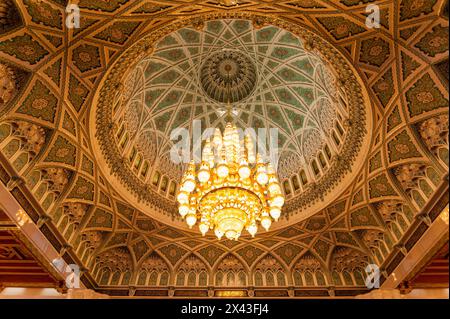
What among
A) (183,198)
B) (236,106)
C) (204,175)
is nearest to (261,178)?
(204,175)

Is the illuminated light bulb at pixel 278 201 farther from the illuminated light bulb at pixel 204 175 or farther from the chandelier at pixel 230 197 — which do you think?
the illuminated light bulb at pixel 204 175

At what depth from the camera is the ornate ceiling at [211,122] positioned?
8.76 meters

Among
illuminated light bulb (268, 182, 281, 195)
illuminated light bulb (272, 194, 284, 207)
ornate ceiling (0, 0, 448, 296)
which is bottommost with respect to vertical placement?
illuminated light bulb (272, 194, 284, 207)

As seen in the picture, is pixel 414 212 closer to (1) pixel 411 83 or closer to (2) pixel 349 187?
(2) pixel 349 187

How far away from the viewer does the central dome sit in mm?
15758

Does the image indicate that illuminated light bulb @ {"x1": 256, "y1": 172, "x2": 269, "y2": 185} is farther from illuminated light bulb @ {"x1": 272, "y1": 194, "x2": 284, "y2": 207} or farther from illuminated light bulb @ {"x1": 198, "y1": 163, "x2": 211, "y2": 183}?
illuminated light bulb @ {"x1": 198, "y1": 163, "x2": 211, "y2": 183}

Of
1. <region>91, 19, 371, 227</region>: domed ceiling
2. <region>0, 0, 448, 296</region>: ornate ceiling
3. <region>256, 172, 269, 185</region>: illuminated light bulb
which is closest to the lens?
<region>0, 0, 448, 296</region>: ornate ceiling

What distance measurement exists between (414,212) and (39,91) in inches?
458

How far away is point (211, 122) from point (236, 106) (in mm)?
1446

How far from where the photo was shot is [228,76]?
16281 mm

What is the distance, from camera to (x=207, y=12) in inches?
368

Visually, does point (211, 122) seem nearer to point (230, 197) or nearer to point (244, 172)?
point (244, 172)

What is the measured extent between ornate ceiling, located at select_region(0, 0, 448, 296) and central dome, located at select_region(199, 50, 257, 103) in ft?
0.91

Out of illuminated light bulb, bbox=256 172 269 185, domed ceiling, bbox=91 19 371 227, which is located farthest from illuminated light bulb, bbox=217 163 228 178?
domed ceiling, bbox=91 19 371 227
